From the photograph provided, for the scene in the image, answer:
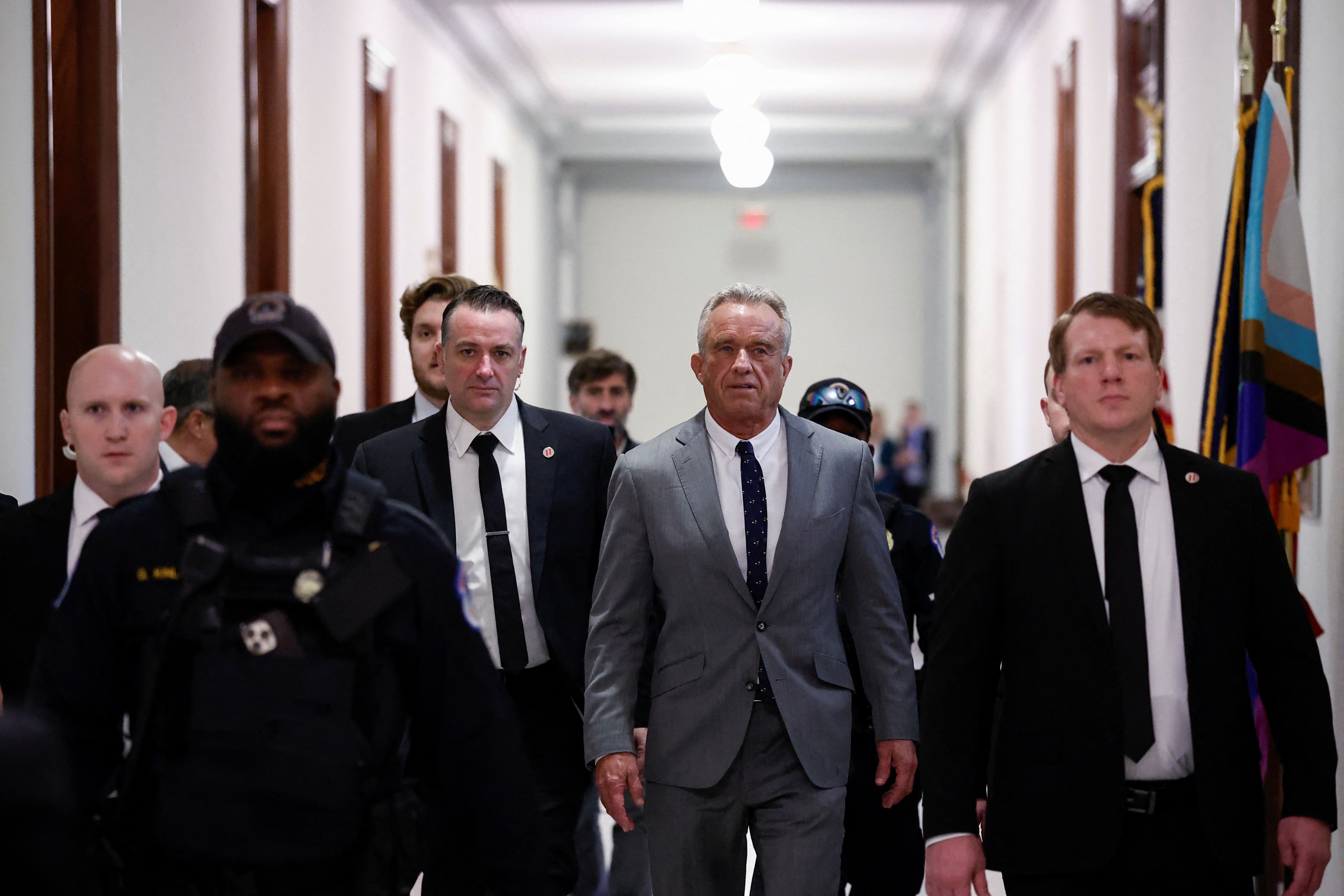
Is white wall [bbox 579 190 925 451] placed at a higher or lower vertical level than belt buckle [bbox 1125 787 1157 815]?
higher

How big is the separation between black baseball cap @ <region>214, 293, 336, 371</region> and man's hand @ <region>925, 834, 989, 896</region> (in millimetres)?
1297

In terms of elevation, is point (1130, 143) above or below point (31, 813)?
above

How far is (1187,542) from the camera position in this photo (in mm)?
2332

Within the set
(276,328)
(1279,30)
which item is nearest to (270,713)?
(276,328)

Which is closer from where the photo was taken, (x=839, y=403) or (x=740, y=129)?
(x=839, y=403)

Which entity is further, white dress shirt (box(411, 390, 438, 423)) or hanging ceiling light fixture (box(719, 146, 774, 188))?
hanging ceiling light fixture (box(719, 146, 774, 188))

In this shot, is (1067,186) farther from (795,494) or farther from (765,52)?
(795,494)

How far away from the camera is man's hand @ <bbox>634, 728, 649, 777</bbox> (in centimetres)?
291

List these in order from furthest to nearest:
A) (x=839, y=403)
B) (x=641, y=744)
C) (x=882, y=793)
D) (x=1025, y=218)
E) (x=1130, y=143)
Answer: (x=1025, y=218) → (x=1130, y=143) → (x=839, y=403) → (x=882, y=793) → (x=641, y=744)

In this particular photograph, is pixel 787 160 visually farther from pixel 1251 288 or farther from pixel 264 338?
pixel 264 338

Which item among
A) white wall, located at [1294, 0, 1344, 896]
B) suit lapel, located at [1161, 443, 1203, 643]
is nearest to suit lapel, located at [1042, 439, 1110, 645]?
suit lapel, located at [1161, 443, 1203, 643]

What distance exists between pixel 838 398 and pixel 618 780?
1.35m

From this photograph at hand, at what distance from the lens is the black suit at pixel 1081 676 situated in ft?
7.46

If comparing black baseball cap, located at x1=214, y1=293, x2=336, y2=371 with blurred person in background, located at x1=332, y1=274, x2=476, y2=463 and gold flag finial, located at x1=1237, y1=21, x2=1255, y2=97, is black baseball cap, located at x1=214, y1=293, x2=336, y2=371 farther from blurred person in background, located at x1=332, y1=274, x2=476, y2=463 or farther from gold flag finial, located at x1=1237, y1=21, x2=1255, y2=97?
gold flag finial, located at x1=1237, y1=21, x2=1255, y2=97
